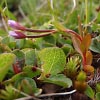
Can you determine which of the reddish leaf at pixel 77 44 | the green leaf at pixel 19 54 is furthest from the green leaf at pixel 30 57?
the reddish leaf at pixel 77 44

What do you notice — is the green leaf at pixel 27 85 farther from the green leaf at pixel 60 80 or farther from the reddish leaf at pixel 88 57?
the reddish leaf at pixel 88 57

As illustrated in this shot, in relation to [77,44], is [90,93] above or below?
below

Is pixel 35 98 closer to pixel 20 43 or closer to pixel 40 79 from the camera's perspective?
pixel 40 79

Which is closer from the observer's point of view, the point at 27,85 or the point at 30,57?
the point at 27,85

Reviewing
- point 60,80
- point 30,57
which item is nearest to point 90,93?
point 60,80

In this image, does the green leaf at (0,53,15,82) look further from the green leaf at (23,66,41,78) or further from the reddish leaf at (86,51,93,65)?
the reddish leaf at (86,51,93,65)

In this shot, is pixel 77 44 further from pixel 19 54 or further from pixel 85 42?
pixel 19 54

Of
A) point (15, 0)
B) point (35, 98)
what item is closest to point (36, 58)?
point (35, 98)
